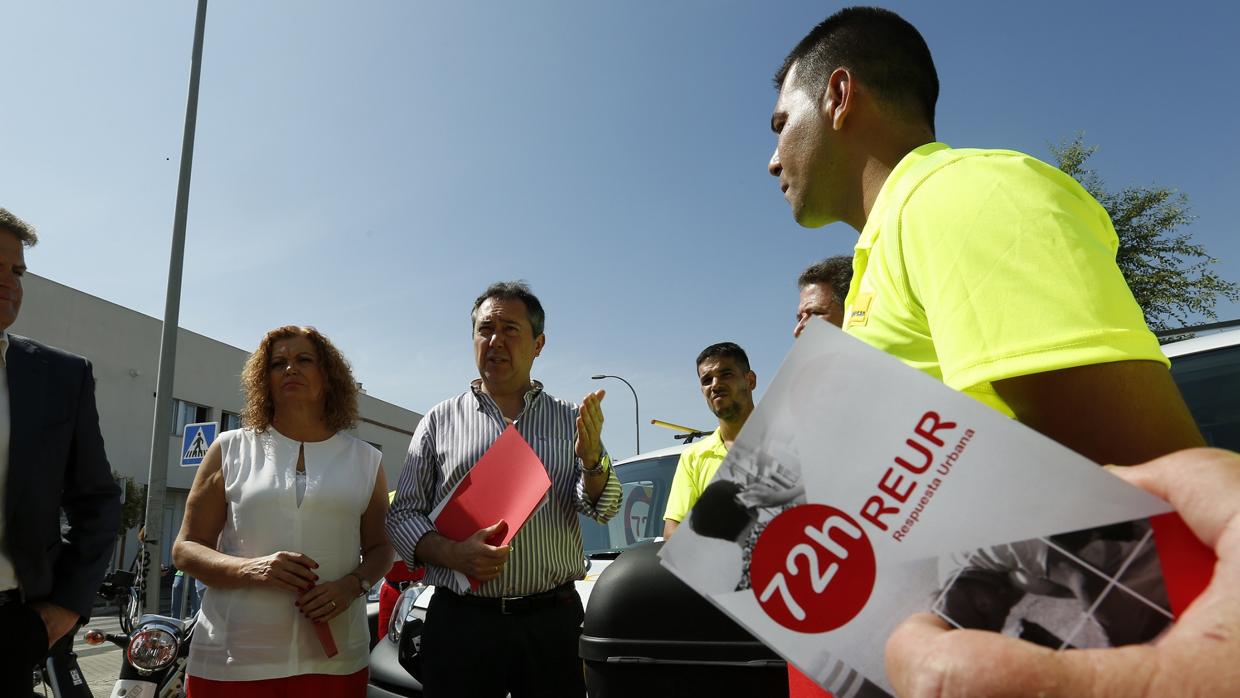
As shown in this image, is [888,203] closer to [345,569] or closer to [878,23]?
[878,23]

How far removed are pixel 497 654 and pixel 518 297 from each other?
4.39 feet

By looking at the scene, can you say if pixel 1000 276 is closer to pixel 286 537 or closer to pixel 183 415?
pixel 286 537

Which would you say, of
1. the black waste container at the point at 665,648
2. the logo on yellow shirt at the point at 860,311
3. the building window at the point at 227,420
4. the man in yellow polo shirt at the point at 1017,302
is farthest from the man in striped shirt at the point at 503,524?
the building window at the point at 227,420

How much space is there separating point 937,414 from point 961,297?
222mm

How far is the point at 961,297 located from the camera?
83cm

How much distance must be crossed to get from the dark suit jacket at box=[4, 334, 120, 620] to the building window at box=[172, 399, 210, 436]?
30676 millimetres

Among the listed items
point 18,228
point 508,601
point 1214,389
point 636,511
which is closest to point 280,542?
point 508,601

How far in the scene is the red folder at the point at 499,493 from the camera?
2441 millimetres

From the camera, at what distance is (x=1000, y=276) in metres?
0.81

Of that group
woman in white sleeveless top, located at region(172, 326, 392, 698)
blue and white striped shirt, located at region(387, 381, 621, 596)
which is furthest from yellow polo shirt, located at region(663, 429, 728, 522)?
woman in white sleeveless top, located at region(172, 326, 392, 698)

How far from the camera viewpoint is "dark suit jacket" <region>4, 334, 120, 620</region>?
2.42 meters

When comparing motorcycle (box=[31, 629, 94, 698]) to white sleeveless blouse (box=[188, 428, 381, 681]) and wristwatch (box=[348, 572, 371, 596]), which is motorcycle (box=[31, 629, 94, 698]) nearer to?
white sleeveless blouse (box=[188, 428, 381, 681])

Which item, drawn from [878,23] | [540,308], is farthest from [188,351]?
[878,23]

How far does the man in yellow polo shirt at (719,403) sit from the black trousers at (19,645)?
8.37 ft
